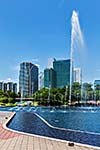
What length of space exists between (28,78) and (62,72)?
18348 mm

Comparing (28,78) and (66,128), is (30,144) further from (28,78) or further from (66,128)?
(28,78)

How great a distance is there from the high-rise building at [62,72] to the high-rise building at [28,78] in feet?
44.5

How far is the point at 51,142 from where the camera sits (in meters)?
9.86

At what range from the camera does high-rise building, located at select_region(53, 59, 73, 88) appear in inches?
3984

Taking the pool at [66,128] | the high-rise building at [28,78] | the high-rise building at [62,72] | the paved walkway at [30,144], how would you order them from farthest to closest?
the high-rise building at [28,78], the high-rise building at [62,72], the pool at [66,128], the paved walkway at [30,144]

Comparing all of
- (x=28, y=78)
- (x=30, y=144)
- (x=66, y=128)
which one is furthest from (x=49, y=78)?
(x=30, y=144)

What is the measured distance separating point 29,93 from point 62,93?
3717cm

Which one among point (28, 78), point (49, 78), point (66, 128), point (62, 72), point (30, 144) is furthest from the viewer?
point (28, 78)

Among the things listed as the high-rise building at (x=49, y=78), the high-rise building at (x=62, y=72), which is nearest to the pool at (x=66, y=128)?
the high-rise building at (x=62, y=72)

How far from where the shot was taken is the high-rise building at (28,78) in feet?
372

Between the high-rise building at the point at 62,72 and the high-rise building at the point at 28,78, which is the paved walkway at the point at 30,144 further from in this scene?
the high-rise building at the point at 28,78

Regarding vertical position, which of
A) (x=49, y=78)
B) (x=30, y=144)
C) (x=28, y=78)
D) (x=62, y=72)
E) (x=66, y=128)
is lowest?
(x=66, y=128)

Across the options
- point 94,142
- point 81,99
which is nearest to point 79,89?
point 81,99

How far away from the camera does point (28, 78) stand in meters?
115
